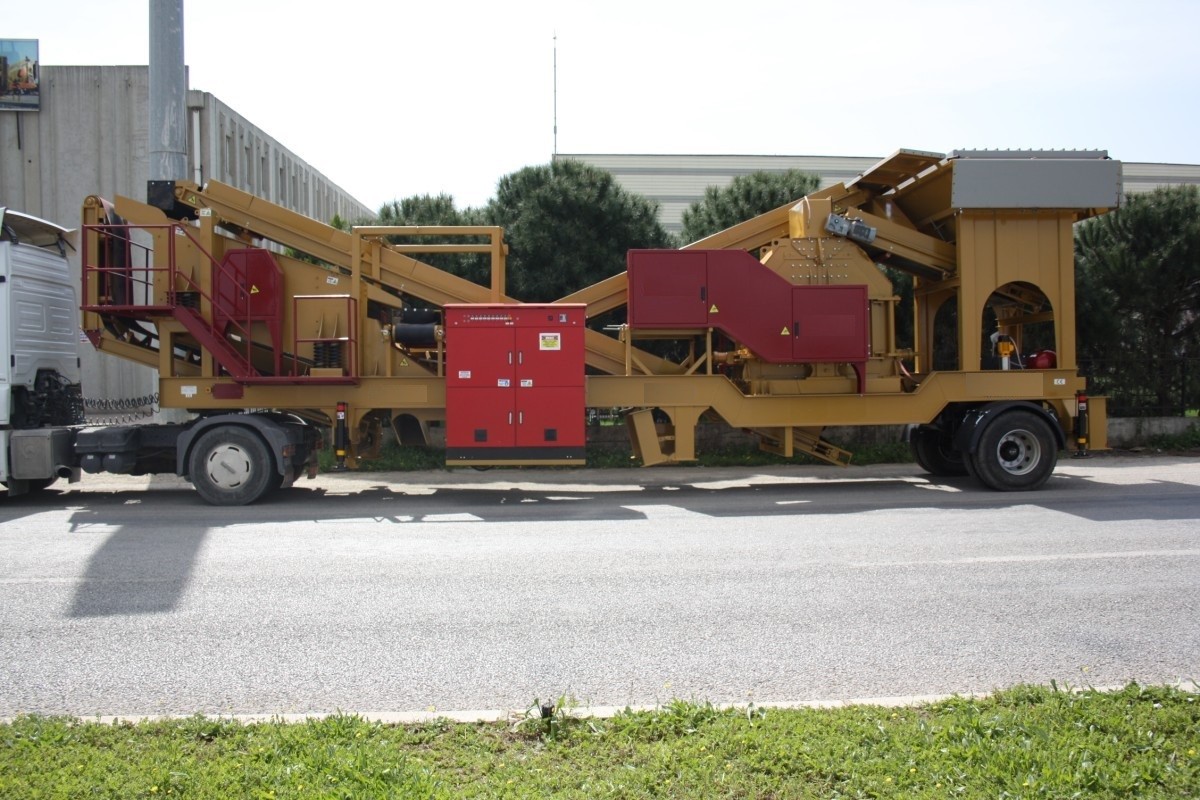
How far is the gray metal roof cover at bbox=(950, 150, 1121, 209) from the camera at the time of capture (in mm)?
12414

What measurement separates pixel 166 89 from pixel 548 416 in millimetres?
8635

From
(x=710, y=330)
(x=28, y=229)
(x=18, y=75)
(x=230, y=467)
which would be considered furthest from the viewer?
(x=18, y=75)


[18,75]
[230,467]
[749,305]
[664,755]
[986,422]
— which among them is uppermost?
[18,75]

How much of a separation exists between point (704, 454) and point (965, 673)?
37.9 ft

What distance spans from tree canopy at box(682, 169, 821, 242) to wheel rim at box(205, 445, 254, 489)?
10406 mm

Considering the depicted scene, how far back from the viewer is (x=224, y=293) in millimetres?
12000

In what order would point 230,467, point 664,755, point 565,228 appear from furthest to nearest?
point 565,228 < point 230,467 < point 664,755

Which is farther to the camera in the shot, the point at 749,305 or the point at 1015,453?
the point at 1015,453

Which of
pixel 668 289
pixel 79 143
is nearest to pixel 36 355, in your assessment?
pixel 668 289

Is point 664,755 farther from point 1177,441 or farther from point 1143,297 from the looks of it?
point 1143,297

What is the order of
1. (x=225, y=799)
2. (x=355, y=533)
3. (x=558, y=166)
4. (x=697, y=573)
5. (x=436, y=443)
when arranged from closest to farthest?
(x=225, y=799), (x=697, y=573), (x=355, y=533), (x=436, y=443), (x=558, y=166)

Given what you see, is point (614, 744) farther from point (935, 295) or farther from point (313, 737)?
point (935, 295)

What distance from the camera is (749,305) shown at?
480 inches

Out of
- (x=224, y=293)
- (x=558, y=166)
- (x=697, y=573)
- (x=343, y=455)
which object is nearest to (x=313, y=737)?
(x=697, y=573)
